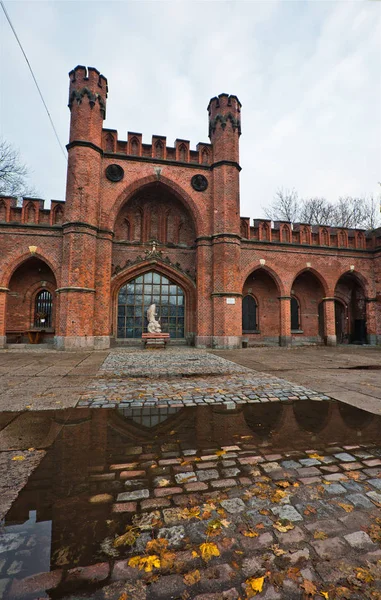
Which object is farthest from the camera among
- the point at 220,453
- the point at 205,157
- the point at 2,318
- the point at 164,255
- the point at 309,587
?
the point at 164,255

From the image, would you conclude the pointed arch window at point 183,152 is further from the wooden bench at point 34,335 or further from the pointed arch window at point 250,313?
the wooden bench at point 34,335

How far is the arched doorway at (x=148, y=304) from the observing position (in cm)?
1638

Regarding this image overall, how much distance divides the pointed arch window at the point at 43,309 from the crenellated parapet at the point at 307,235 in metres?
11.9

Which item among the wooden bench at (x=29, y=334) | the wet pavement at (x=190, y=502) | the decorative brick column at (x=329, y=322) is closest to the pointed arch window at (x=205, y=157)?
the decorative brick column at (x=329, y=322)

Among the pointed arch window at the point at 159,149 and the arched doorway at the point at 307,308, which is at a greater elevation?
the pointed arch window at the point at 159,149

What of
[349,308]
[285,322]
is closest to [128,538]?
[285,322]

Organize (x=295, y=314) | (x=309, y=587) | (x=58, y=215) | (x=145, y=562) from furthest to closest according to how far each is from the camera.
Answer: (x=295, y=314) < (x=58, y=215) < (x=145, y=562) < (x=309, y=587)

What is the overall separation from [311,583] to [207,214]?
627 inches

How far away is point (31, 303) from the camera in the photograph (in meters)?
16.0

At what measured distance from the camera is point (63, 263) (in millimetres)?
13539

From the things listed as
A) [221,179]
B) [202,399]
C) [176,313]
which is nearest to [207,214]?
[221,179]

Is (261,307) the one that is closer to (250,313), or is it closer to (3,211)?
(250,313)

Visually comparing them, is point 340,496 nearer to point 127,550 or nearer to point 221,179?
point 127,550

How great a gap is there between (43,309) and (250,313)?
40.9 ft
